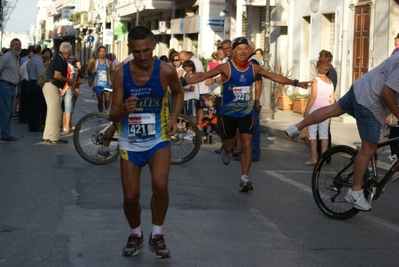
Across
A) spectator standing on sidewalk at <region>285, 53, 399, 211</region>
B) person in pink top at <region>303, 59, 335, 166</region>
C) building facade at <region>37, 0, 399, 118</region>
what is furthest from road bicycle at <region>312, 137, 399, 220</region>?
building facade at <region>37, 0, 399, 118</region>

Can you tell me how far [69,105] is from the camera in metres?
17.0

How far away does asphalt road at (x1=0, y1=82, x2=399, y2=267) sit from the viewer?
684cm

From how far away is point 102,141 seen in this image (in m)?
12.7

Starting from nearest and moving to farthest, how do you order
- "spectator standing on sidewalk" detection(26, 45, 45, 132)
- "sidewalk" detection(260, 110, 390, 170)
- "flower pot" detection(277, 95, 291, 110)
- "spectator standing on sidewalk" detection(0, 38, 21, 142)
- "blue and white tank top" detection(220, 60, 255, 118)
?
"blue and white tank top" detection(220, 60, 255, 118), "spectator standing on sidewalk" detection(0, 38, 21, 142), "sidewalk" detection(260, 110, 390, 170), "spectator standing on sidewalk" detection(26, 45, 45, 132), "flower pot" detection(277, 95, 291, 110)

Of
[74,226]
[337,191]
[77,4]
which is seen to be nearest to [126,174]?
[74,226]

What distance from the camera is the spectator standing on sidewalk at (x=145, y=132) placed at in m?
6.72

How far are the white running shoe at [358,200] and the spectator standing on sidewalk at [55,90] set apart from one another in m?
8.20

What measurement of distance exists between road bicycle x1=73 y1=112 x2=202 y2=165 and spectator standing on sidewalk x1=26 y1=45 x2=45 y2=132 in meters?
5.32

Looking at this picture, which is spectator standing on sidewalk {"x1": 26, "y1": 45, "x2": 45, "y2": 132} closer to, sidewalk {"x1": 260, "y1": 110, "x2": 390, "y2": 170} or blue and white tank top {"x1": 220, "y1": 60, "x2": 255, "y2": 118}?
sidewalk {"x1": 260, "y1": 110, "x2": 390, "y2": 170}

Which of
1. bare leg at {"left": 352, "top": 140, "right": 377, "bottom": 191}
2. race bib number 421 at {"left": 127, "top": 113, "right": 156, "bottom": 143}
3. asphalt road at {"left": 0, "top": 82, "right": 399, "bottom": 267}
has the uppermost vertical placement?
race bib number 421 at {"left": 127, "top": 113, "right": 156, "bottom": 143}

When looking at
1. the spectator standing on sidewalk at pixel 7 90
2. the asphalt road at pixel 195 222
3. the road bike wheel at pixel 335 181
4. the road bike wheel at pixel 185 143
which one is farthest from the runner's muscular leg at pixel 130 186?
the spectator standing on sidewalk at pixel 7 90

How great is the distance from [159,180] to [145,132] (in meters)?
0.38

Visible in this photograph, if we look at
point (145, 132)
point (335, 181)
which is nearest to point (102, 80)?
point (335, 181)

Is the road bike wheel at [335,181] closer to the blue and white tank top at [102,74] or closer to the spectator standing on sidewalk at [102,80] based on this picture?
the spectator standing on sidewalk at [102,80]
